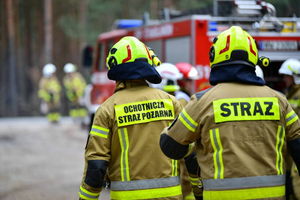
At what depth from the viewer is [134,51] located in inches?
166

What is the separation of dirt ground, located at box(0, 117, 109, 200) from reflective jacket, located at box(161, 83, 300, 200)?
18.0 feet

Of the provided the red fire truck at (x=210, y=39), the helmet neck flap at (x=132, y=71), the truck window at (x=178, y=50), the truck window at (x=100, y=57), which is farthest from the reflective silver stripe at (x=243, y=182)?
the truck window at (x=100, y=57)

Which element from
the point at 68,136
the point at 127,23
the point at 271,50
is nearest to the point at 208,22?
the point at 271,50

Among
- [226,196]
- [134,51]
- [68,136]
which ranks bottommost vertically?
[68,136]

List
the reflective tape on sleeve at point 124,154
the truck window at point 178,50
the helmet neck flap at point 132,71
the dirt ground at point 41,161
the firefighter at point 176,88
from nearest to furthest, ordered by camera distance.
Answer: the reflective tape on sleeve at point 124,154, the helmet neck flap at point 132,71, the firefighter at point 176,88, the truck window at point 178,50, the dirt ground at point 41,161

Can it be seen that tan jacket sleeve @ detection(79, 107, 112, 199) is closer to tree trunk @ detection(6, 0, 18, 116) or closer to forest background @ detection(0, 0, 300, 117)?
forest background @ detection(0, 0, 300, 117)

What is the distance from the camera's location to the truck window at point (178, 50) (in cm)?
852

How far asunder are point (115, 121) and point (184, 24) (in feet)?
15.6

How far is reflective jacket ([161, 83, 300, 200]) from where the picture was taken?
342 centimetres

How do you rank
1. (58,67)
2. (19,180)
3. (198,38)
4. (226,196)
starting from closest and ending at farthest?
(226,196)
(198,38)
(19,180)
(58,67)

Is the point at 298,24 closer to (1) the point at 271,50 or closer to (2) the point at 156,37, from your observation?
(1) the point at 271,50

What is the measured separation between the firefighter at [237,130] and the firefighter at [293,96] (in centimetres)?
286

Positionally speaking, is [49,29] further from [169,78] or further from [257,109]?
[257,109]

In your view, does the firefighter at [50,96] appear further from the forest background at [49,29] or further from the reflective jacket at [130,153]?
the reflective jacket at [130,153]
